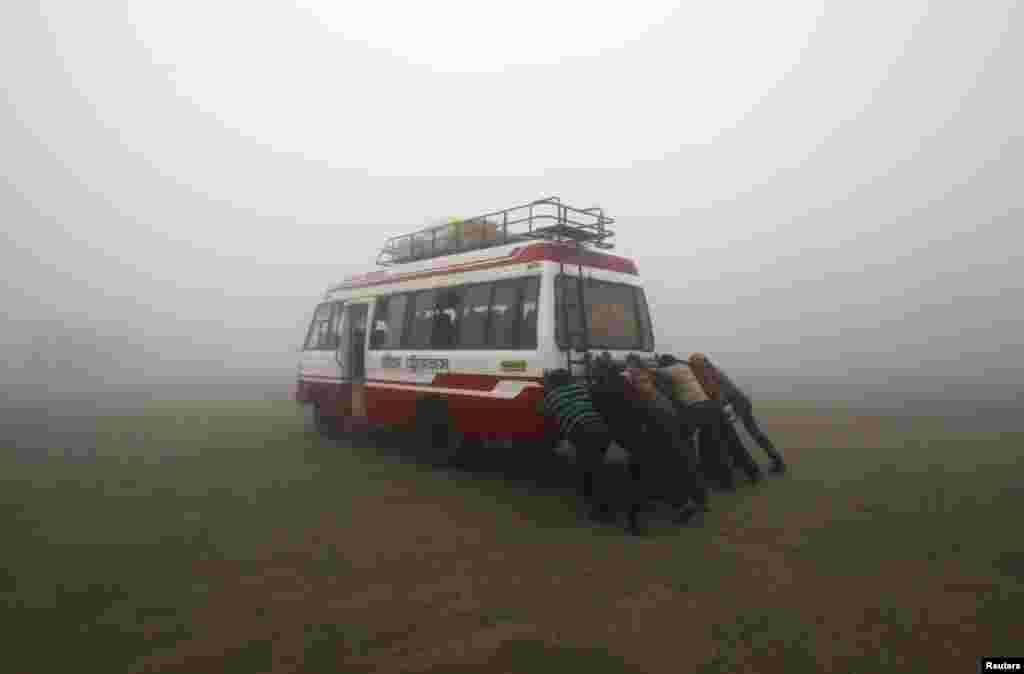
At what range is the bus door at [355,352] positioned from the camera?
1113cm

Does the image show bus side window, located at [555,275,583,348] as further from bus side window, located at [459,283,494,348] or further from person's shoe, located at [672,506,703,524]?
person's shoe, located at [672,506,703,524]

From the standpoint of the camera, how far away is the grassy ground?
3.72 m

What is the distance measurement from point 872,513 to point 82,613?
833 cm

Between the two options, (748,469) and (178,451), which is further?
(178,451)

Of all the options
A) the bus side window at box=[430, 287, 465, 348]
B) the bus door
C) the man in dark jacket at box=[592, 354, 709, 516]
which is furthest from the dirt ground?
the bus door

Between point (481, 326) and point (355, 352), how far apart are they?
417cm

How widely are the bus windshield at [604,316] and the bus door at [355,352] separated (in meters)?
5.05

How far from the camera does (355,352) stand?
454 inches

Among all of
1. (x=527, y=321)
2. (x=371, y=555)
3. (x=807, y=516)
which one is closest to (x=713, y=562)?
(x=807, y=516)

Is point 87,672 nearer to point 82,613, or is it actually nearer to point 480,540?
point 82,613

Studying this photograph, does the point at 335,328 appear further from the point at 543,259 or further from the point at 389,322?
A: the point at 543,259

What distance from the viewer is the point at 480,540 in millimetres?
5926

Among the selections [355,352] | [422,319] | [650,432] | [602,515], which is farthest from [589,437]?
[355,352]

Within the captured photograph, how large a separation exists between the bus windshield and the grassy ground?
239 cm
